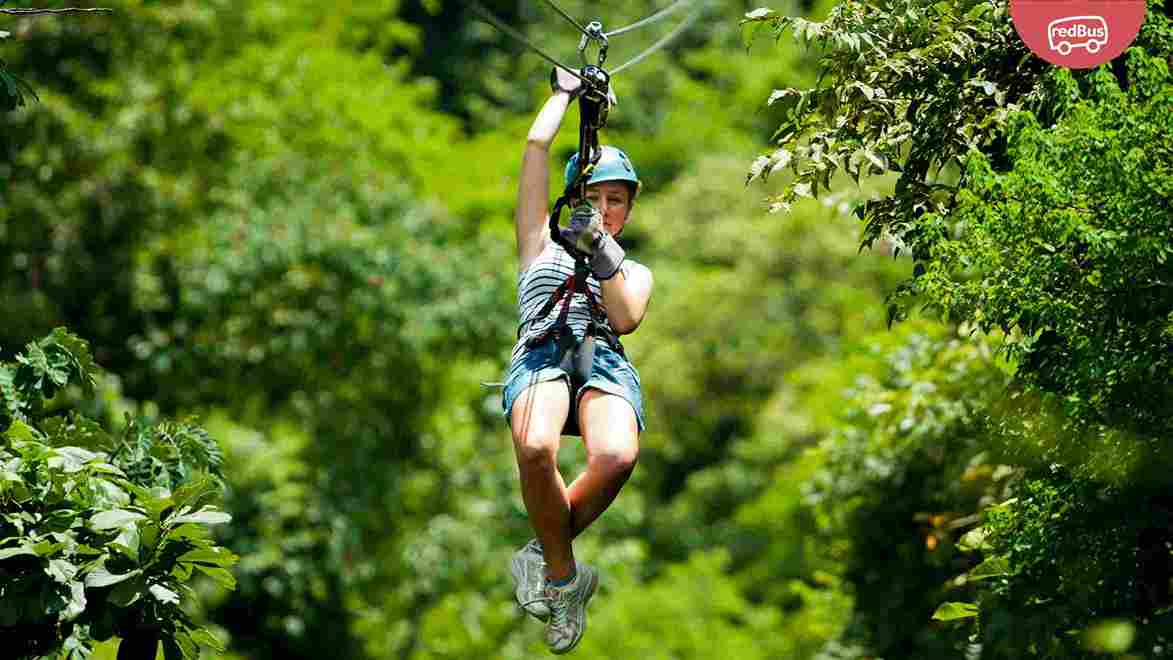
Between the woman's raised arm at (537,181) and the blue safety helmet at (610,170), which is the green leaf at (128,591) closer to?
the woman's raised arm at (537,181)

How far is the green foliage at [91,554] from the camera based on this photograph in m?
5.13

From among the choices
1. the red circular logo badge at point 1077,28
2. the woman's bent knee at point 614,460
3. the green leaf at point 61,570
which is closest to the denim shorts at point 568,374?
the woman's bent knee at point 614,460

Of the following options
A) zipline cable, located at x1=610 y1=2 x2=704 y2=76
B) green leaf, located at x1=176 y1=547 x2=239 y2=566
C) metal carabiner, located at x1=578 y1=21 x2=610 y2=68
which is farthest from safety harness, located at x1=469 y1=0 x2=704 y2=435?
green leaf, located at x1=176 y1=547 x2=239 y2=566

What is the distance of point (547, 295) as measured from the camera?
17.7 feet

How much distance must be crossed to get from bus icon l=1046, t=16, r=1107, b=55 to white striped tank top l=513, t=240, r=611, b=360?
161 centimetres

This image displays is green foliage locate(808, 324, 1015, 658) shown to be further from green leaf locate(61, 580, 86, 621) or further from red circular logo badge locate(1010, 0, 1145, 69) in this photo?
green leaf locate(61, 580, 86, 621)

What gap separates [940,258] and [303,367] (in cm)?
1117

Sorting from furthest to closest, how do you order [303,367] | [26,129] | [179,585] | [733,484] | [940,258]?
[733,484] → [303,367] → [26,129] → [179,585] → [940,258]

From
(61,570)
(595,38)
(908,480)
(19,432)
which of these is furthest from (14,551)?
(908,480)

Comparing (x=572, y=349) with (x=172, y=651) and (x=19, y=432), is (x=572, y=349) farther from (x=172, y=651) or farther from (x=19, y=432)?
(x=19, y=432)

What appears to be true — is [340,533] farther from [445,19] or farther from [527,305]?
[445,19]

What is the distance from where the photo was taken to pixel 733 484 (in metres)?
23.0

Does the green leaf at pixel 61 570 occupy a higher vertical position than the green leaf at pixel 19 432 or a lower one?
lower

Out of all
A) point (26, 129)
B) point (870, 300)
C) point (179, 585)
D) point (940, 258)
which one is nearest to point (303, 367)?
point (26, 129)
